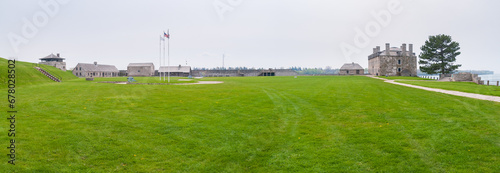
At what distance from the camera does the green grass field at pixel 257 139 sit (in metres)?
6.91

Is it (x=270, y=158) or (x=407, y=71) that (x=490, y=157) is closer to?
(x=270, y=158)

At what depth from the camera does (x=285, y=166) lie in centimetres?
697

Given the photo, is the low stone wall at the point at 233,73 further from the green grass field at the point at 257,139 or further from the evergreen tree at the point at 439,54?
the green grass field at the point at 257,139

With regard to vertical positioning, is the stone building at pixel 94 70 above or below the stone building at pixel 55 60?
below

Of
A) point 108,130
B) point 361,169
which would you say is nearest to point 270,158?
point 361,169

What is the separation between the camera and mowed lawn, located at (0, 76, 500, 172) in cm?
691

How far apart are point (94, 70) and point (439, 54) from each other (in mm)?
119646

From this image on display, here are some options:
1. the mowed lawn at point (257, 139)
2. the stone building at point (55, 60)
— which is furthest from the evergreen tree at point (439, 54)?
the stone building at point (55, 60)

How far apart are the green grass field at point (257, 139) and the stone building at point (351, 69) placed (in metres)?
92.8

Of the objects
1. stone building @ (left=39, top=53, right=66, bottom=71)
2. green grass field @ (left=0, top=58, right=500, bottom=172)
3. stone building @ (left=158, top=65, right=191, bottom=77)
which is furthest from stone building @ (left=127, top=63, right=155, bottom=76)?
green grass field @ (left=0, top=58, right=500, bottom=172)

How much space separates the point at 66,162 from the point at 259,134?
5904mm

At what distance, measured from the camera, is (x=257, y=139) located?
915 centimetres

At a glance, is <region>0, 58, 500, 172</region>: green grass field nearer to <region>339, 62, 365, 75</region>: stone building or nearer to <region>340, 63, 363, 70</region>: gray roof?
<region>339, 62, 365, 75</region>: stone building

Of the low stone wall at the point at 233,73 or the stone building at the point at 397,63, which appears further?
the low stone wall at the point at 233,73
